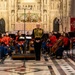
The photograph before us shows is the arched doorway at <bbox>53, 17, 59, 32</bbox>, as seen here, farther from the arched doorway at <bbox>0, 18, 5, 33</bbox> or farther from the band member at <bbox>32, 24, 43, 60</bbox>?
the band member at <bbox>32, 24, 43, 60</bbox>

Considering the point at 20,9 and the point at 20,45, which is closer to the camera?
the point at 20,45

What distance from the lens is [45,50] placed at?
2081 cm

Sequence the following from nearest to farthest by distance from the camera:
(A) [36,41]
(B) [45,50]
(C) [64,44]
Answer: (A) [36,41]
(C) [64,44]
(B) [45,50]

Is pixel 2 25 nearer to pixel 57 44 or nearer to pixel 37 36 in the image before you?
pixel 57 44

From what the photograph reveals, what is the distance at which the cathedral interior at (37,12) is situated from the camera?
3269 cm

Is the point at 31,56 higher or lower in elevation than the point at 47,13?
lower

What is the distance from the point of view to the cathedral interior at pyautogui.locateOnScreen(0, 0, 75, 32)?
32688 mm

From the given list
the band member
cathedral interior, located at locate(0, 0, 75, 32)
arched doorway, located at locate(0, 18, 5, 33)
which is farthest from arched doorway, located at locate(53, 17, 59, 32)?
the band member

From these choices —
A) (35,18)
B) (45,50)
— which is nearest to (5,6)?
(35,18)

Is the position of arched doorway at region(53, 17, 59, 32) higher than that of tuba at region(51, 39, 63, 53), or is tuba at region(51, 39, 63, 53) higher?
arched doorway at region(53, 17, 59, 32)

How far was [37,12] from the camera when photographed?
32969 mm

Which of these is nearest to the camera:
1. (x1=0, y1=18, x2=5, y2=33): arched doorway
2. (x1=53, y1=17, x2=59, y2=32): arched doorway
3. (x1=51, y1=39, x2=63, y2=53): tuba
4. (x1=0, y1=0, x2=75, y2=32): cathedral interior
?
(x1=51, y1=39, x2=63, y2=53): tuba

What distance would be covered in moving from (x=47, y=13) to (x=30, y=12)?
5.55ft

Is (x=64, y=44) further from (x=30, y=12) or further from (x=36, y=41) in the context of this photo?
(x=30, y=12)
